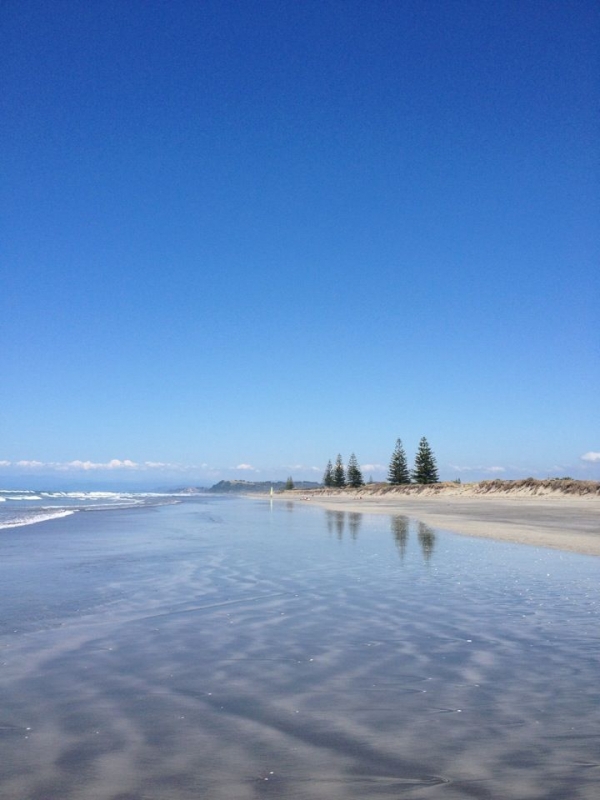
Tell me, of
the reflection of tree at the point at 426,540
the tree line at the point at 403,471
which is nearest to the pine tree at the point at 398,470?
the tree line at the point at 403,471

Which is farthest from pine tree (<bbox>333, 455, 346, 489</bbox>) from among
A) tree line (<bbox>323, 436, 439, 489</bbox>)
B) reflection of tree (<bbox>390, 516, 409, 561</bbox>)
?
reflection of tree (<bbox>390, 516, 409, 561</bbox>)

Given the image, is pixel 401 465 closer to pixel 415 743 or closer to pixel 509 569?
pixel 509 569

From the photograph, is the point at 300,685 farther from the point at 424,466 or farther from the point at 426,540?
the point at 424,466

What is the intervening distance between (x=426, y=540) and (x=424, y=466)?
294 ft

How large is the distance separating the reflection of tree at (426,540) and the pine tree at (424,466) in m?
82.6

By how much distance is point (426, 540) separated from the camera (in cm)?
1988

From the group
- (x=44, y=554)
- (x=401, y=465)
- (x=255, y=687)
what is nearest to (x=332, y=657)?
(x=255, y=687)

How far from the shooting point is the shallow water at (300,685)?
3904 mm

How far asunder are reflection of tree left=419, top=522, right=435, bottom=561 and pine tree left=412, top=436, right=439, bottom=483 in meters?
82.6

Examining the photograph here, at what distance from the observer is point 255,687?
5711mm

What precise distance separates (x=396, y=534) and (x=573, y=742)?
60.0 feet

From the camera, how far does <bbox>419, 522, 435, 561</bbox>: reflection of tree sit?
1626 centimetres

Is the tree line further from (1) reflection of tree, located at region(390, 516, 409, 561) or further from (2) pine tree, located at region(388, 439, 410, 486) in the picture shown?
(1) reflection of tree, located at region(390, 516, 409, 561)

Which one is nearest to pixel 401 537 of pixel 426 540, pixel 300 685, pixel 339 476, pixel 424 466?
pixel 426 540
